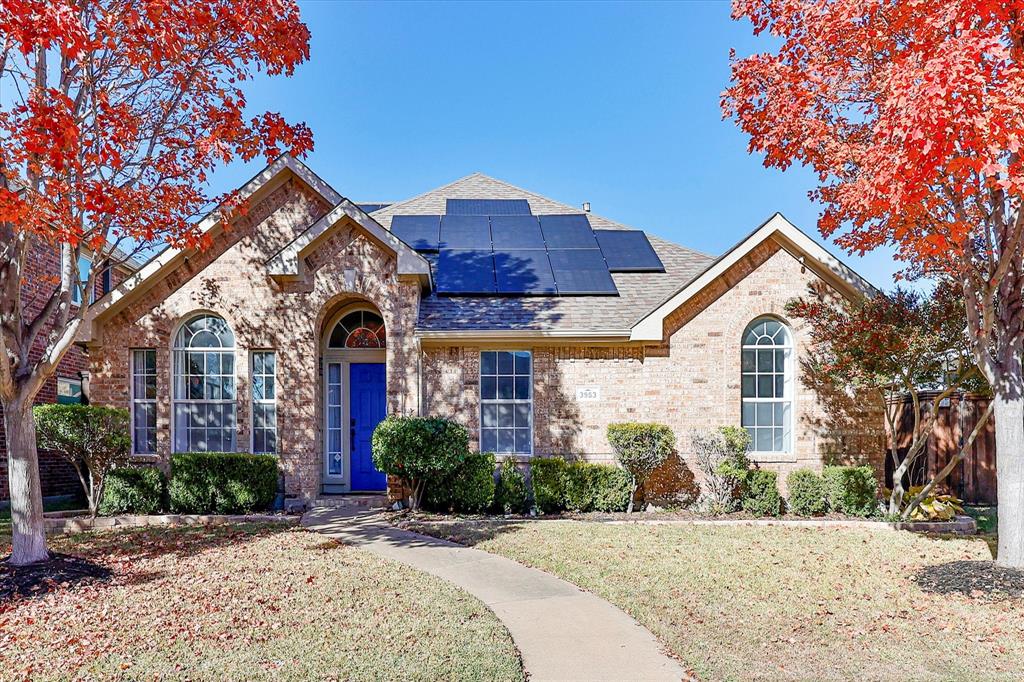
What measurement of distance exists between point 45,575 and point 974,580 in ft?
33.9

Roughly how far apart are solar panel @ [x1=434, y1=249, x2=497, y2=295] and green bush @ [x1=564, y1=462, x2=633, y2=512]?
13.2ft

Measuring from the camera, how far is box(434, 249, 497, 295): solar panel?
43.2 ft

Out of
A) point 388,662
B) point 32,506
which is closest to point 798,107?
point 388,662

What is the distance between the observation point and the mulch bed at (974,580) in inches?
269

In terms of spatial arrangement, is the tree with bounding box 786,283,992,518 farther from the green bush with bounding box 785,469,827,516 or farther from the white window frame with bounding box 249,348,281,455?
the white window frame with bounding box 249,348,281,455

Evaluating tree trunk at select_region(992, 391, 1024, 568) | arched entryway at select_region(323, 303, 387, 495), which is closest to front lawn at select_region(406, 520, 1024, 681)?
tree trunk at select_region(992, 391, 1024, 568)

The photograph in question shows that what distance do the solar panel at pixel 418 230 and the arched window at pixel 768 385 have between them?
7036 millimetres

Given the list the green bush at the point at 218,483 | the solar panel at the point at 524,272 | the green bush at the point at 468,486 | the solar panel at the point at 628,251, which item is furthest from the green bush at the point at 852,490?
the green bush at the point at 218,483

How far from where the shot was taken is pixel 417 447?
10.7 metres

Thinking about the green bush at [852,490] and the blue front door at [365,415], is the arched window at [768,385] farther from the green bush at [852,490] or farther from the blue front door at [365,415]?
the blue front door at [365,415]

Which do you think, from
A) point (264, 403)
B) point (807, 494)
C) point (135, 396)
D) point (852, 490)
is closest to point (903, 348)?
point (852, 490)

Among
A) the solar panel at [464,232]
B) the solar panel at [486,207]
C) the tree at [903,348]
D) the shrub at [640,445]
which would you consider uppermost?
the solar panel at [486,207]

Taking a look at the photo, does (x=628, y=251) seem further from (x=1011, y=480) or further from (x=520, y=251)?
(x=1011, y=480)

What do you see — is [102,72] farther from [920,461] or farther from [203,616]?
→ [920,461]
